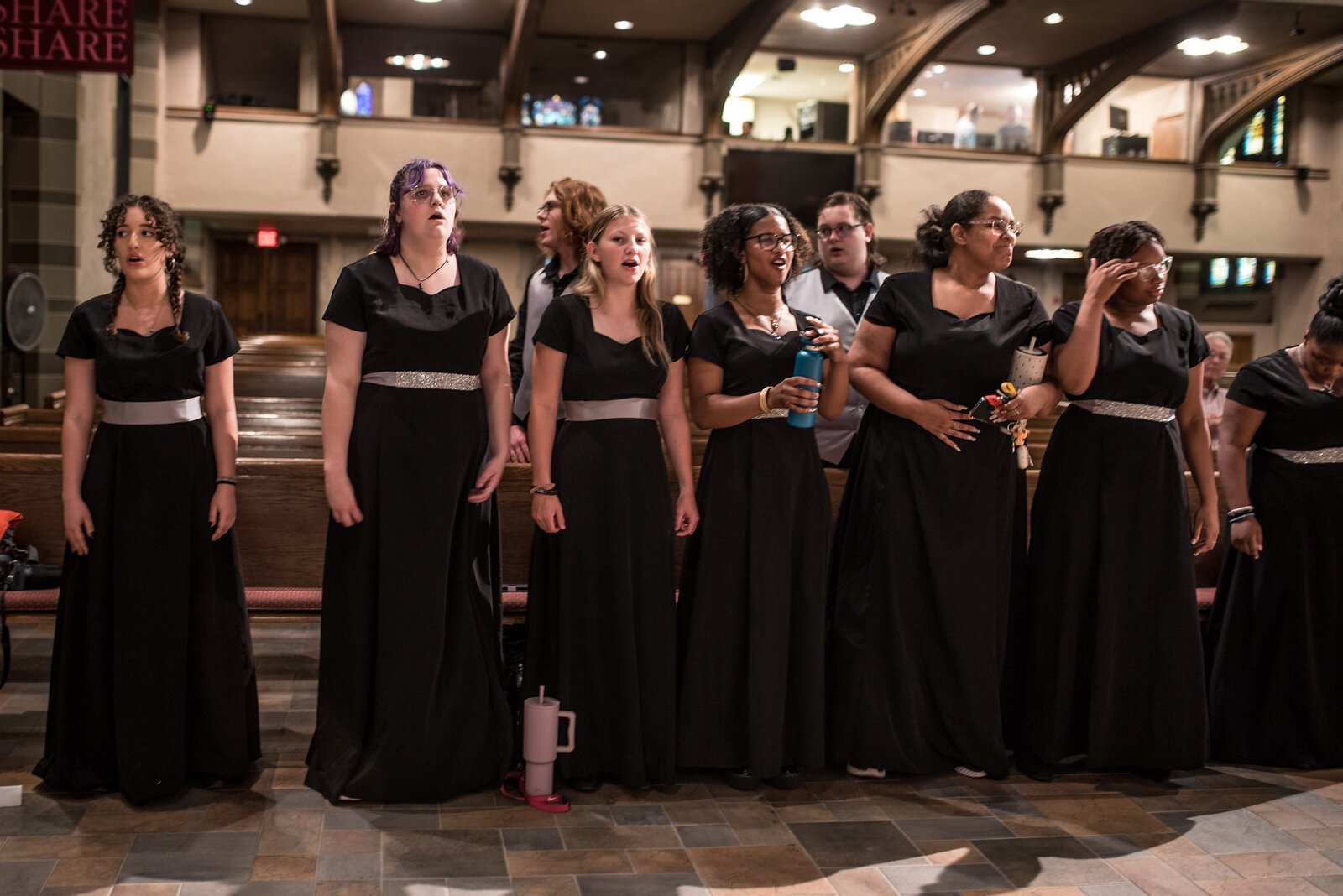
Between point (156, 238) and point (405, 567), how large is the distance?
0.96 metres

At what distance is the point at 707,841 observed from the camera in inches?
110

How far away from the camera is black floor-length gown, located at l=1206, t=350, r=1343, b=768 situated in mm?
3541

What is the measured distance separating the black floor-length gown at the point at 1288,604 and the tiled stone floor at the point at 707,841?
220 millimetres

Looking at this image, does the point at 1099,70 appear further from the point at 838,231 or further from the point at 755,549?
the point at 755,549

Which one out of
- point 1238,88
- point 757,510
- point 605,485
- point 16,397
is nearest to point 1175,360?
point 757,510

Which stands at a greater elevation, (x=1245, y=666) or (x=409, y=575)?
(x=409, y=575)

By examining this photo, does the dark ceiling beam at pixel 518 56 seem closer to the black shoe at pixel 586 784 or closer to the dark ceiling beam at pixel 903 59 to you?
the dark ceiling beam at pixel 903 59

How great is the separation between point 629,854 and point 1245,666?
1.94 m

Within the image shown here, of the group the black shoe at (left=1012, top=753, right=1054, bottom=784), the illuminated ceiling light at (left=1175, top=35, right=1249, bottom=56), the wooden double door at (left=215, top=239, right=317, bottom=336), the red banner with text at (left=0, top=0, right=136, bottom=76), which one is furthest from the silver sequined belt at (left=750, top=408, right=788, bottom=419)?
the wooden double door at (left=215, top=239, right=317, bottom=336)

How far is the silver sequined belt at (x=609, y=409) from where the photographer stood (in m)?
3.10

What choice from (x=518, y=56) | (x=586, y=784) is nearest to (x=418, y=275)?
(x=586, y=784)

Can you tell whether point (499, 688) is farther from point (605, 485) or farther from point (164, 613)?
point (164, 613)

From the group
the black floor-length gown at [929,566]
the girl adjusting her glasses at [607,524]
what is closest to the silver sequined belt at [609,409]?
the girl adjusting her glasses at [607,524]

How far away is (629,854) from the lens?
8.86ft
